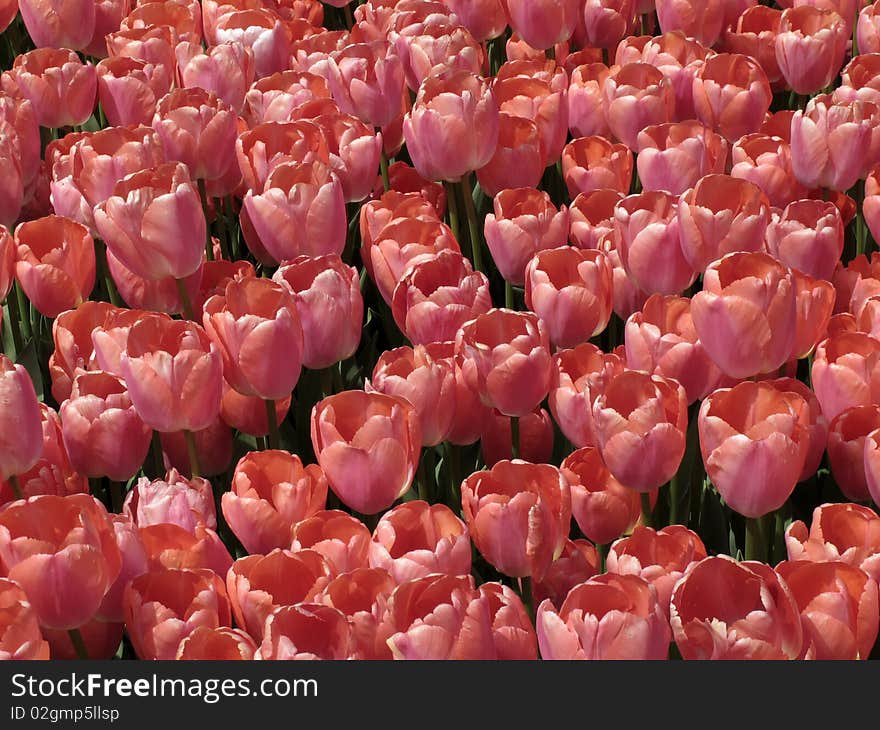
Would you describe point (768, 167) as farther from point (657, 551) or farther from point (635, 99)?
point (657, 551)

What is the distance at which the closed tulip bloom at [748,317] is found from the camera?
4.53 feet

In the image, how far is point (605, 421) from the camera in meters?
1.32

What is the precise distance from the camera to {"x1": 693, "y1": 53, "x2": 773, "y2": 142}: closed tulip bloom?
6.64ft

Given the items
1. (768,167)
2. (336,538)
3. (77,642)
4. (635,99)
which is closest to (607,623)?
(336,538)

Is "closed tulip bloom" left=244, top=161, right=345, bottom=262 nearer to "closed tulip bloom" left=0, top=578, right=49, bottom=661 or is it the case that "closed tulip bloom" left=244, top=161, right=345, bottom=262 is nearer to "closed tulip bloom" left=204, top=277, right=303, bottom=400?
"closed tulip bloom" left=204, top=277, right=303, bottom=400

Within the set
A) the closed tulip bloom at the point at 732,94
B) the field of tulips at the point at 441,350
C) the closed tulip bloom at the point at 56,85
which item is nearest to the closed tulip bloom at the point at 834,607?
the field of tulips at the point at 441,350

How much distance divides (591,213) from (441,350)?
44 centimetres

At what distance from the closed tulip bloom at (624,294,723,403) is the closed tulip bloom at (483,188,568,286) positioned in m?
0.30

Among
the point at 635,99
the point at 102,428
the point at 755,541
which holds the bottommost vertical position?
the point at 755,541

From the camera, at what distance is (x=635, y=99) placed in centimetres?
198

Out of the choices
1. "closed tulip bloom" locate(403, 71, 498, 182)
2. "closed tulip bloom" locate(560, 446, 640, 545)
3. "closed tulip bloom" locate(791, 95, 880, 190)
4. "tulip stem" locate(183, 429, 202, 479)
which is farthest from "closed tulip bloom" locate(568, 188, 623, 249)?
"tulip stem" locate(183, 429, 202, 479)

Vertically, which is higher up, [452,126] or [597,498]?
[452,126]

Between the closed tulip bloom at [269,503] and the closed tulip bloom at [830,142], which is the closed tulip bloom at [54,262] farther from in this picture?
the closed tulip bloom at [830,142]
